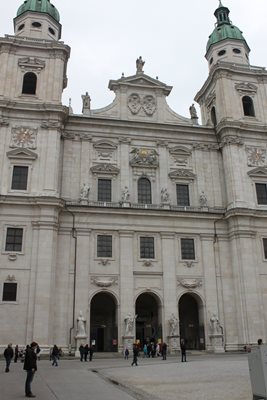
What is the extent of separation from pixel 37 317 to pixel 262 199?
903 inches

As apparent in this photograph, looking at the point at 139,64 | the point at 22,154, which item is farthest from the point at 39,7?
the point at 22,154

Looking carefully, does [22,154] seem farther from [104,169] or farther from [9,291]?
[9,291]

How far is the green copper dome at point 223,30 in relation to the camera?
164 ft

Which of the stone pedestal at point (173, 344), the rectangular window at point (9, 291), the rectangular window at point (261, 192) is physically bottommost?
the stone pedestal at point (173, 344)

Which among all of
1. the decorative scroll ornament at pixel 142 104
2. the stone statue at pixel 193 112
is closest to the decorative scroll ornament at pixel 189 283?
the decorative scroll ornament at pixel 142 104

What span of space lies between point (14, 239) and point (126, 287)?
9.92 meters

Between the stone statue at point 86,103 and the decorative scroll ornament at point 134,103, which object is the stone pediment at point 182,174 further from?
the stone statue at point 86,103

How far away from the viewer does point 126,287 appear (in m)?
35.5

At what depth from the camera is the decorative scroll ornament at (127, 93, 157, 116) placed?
43.0 meters

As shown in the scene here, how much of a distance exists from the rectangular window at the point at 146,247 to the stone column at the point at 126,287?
958 mm

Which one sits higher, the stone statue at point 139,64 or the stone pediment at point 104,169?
the stone statue at point 139,64

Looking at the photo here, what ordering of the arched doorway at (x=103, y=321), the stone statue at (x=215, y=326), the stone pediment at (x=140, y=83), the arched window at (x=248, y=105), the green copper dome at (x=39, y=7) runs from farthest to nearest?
1. the green copper dome at (x=39, y=7)
2. the arched window at (x=248, y=105)
3. the stone pediment at (x=140, y=83)
4. the arched doorway at (x=103, y=321)
5. the stone statue at (x=215, y=326)

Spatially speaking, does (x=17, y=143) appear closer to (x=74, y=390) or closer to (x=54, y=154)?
(x=54, y=154)

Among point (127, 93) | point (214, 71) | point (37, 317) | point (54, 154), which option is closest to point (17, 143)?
point (54, 154)
